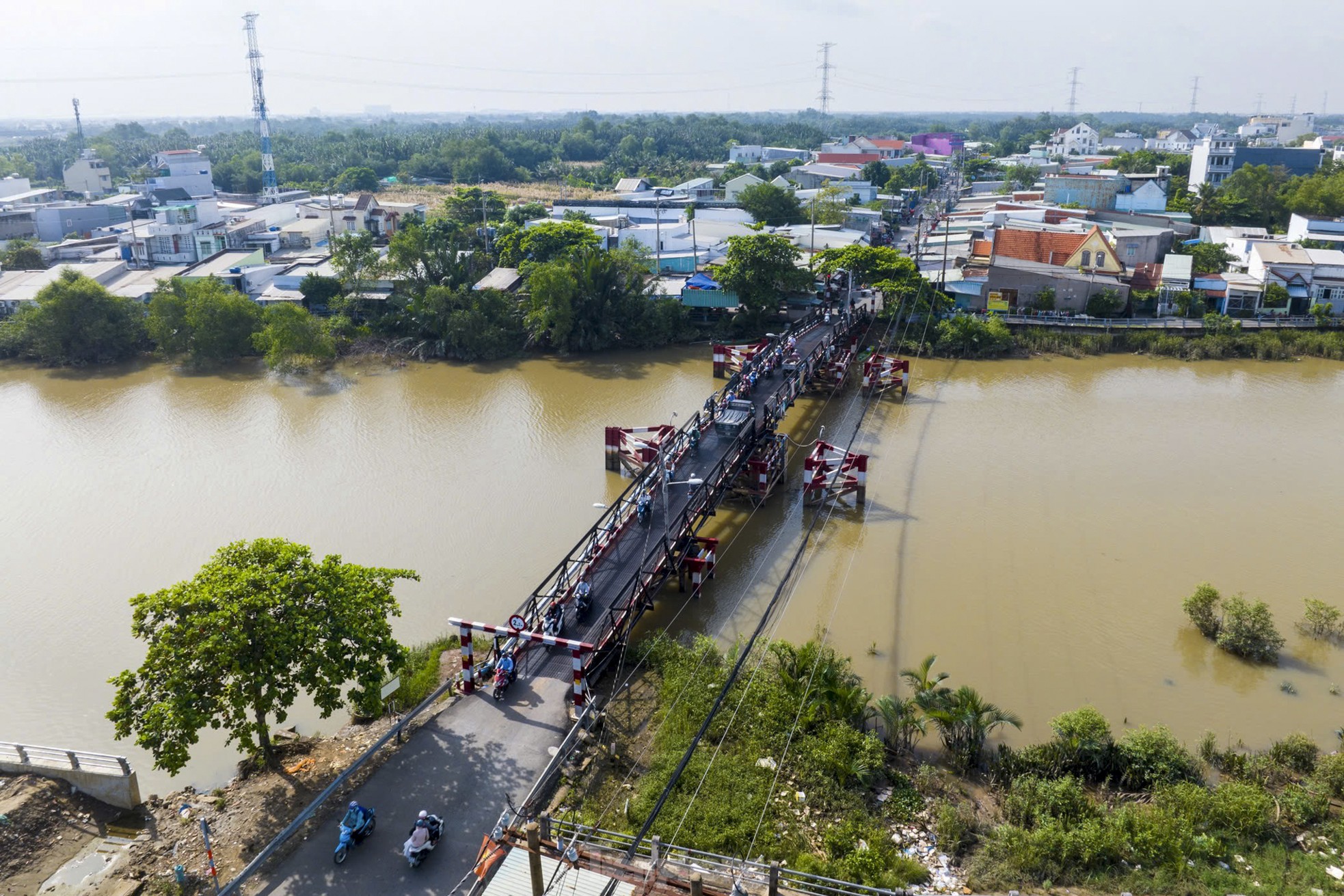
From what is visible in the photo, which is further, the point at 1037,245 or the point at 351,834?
the point at 1037,245

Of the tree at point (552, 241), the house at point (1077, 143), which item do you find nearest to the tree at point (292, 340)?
the tree at point (552, 241)

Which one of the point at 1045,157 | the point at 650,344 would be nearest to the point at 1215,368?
the point at 650,344

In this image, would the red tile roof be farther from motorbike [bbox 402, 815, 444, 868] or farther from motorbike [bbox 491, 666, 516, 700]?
motorbike [bbox 402, 815, 444, 868]

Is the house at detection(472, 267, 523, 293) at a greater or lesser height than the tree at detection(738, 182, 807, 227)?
lesser

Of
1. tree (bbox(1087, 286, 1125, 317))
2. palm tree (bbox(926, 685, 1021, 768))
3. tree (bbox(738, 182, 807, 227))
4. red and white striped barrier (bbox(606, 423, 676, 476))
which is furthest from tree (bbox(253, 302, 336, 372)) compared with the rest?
tree (bbox(738, 182, 807, 227))

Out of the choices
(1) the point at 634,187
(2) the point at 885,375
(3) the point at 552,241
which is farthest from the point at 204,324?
(1) the point at 634,187

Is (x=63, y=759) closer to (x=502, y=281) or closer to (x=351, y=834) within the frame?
(x=351, y=834)

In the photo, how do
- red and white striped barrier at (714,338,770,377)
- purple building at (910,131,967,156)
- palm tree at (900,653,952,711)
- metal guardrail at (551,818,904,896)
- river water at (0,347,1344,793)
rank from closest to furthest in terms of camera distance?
1. metal guardrail at (551,818,904,896)
2. palm tree at (900,653,952,711)
3. river water at (0,347,1344,793)
4. red and white striped barrier at (714,338,770,377)
5. purple building at (910,131,967,156)
